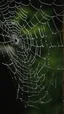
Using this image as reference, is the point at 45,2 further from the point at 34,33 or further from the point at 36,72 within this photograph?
the point at 36,72

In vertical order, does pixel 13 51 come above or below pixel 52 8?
below

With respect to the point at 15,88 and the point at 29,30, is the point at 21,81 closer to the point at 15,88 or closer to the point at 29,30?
the point at 15,88

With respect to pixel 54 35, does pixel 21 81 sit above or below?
below

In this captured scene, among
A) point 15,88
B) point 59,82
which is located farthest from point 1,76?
point 59,82

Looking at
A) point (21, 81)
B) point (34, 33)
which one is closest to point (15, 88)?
point (21, 81)

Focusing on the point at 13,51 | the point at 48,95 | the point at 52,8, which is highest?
the point at 52,8

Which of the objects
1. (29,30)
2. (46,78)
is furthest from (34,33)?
(46,78)
